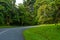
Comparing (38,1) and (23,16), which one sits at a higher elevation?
(38,1)

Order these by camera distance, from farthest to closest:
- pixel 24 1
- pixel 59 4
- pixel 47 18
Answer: pixel 24 1 < pixel 47 18 < pixel 59 4

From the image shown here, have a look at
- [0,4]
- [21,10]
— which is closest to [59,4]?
[0,4]

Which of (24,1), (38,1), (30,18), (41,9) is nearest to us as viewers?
(41,9)

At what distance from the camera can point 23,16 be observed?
237ft

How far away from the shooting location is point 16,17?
222ft

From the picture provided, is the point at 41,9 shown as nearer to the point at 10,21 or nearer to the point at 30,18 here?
the point at 10,21

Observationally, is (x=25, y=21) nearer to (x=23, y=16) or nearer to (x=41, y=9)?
(x=23, y=16)

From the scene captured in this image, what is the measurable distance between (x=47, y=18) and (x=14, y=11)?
52.3 feet

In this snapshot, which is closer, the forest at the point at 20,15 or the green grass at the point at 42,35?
the green grass at the point at 42,35

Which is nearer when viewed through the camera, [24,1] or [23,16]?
[23,16]

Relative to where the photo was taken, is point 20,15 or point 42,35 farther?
point 20,15

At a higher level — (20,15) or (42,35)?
(42,35)

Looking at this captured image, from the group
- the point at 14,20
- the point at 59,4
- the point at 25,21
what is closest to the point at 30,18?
the point at 25,21

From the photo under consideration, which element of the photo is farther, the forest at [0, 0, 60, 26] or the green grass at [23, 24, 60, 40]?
the forest at [0, 0, 60, 26]
